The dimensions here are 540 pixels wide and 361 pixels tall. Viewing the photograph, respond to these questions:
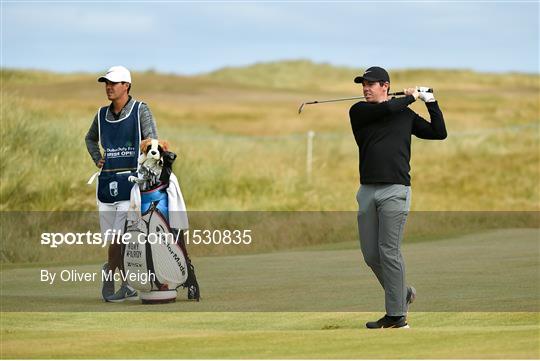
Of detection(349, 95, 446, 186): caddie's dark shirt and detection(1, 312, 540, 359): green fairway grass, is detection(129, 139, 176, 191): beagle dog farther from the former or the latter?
detection(349, 95, 446, 186): caddie's dark shirt

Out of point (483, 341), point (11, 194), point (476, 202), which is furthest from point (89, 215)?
point (476, 202)

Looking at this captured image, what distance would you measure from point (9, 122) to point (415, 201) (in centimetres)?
1242

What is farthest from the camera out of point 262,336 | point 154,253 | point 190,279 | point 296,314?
point 190,279

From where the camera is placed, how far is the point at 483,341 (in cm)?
972

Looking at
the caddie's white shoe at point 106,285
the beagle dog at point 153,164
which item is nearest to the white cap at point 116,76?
the beagle dog at point 153,164

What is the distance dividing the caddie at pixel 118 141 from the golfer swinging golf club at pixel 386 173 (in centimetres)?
266

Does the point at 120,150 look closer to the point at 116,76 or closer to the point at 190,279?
the point at 116,76

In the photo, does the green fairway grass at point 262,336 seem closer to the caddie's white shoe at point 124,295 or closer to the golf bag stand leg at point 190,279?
the golf bag stand leg at point 190,279

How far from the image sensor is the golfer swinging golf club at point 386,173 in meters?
10.7

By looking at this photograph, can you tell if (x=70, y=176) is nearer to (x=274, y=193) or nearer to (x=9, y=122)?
(x=9, y=122)

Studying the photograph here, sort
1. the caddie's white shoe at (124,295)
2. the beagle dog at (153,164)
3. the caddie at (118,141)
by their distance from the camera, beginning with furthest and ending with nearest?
the caddie's white shoe at (124,295) < the caddie at (118,141) < the beagle dog at (153,164)

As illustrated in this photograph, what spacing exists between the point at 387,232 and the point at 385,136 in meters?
0.76

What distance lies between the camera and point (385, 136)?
1080cm

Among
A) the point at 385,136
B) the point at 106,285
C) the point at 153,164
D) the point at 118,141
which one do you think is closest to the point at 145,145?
the point at 153,164
